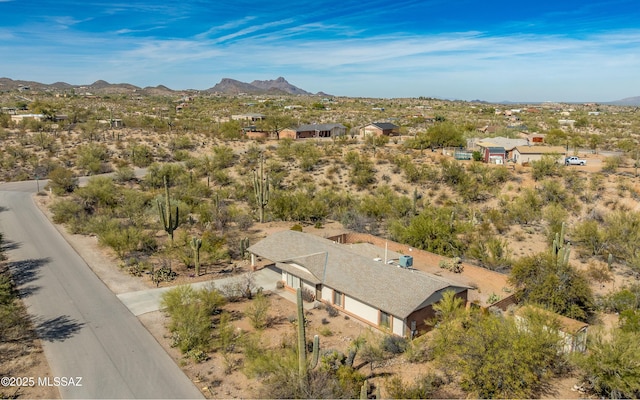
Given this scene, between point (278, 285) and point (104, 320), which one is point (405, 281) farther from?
point (104, 320)

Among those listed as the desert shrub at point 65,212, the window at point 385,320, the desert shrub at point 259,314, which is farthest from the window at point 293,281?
the desert shrub at point 65,212

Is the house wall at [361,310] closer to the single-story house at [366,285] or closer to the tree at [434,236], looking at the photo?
the single-story house at [366,285]

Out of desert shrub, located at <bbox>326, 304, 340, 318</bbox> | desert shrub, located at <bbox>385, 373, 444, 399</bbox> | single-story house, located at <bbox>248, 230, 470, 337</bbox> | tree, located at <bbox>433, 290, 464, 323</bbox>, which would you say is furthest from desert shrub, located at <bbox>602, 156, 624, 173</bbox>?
desert shrub, located at <bbox>385, 373, 444, 399</bbox>

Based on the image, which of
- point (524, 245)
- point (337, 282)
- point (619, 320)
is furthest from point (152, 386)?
point (524, 245)

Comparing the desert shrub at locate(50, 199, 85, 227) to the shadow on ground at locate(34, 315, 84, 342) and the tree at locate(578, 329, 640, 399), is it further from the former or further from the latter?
the tree at locate(578, 329, 640, 399)

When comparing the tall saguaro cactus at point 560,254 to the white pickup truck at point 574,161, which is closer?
the tall saguaro cactus at point 560,254

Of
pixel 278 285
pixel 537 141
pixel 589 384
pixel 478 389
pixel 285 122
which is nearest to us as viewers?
pixel 478 389

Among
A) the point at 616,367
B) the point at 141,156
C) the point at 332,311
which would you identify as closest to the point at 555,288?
the point at 616,367
